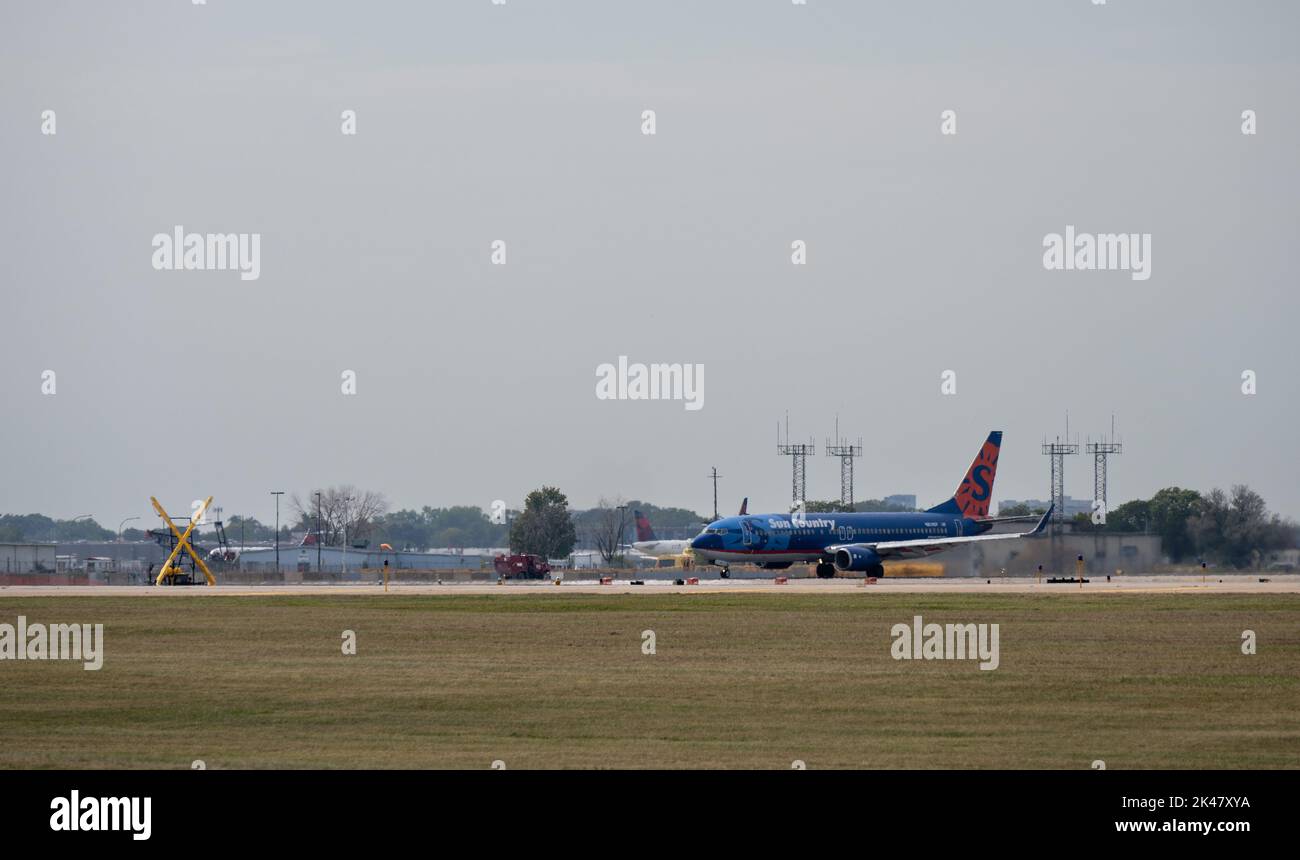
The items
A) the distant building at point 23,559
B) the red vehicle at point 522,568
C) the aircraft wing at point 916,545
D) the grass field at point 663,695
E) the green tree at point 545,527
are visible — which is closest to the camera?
the grass field at point 663,695

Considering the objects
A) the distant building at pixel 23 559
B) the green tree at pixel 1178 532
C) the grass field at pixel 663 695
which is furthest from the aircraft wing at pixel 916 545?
the distant building at pixel 23 559

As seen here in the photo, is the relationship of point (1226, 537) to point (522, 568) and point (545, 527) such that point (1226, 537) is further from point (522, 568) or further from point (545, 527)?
point (545, 527)

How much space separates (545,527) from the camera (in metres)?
183

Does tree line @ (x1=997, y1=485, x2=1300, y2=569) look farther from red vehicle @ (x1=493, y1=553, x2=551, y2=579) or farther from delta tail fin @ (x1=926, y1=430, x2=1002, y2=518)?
red vehicle @ (x1=493, y1=553, x2=551, y2=579)

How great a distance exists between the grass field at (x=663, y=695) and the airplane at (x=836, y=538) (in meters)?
42.6

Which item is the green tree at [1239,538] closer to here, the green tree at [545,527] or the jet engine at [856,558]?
the jet engine at [856,558]

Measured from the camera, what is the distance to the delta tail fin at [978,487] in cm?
10550

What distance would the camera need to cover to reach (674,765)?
21766mm

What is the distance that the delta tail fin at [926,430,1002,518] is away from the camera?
346 feet

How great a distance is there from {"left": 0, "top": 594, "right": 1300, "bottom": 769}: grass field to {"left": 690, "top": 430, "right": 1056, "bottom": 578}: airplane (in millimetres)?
42595

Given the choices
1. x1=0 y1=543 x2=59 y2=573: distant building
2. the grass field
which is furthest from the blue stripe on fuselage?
x1=0 y1=543 x2=59 y2=573: distant building
